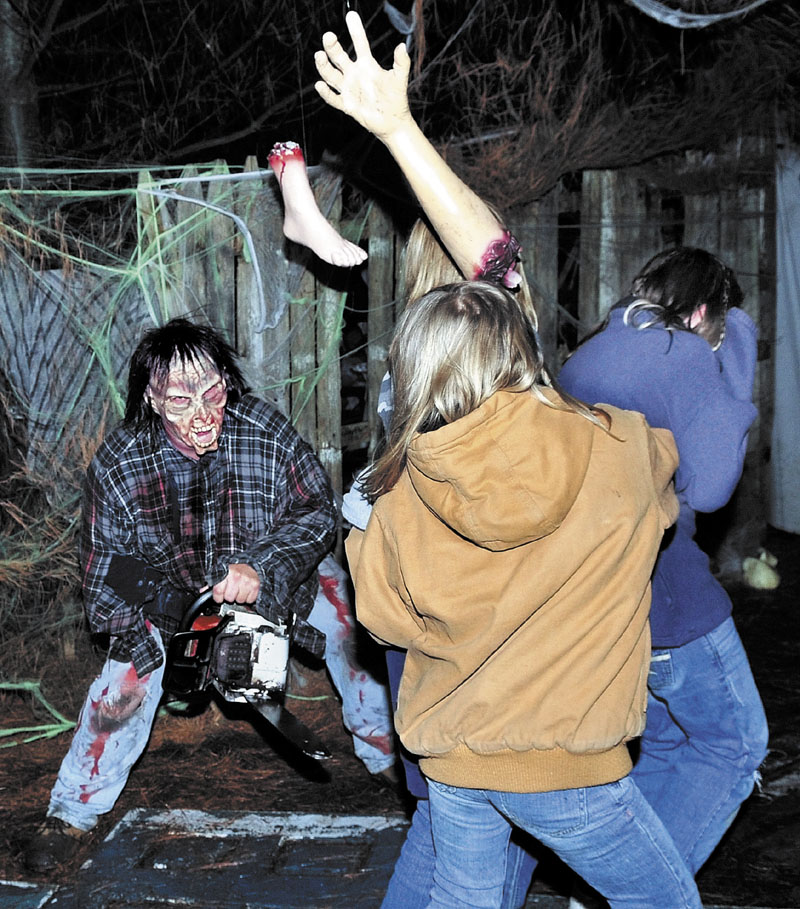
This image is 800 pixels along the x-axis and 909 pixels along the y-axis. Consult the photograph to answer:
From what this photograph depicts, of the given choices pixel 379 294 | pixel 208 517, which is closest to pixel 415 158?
pixel 208 517

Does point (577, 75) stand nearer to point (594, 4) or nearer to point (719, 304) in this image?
point (594, 4)

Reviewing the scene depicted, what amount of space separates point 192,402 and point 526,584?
1.68 meters

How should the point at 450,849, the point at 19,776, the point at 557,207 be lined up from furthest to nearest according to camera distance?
1. the point at 557,207
2. the point at 19,776
3. the point at 450,849

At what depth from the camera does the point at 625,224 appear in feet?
18.7

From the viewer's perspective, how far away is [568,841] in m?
2.21

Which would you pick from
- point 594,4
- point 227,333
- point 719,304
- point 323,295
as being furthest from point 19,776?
point 594,4

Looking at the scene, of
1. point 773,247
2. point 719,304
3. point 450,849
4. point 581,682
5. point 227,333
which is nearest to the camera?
point 581,682

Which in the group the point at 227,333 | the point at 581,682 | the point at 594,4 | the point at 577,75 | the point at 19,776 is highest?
the point at 594,4

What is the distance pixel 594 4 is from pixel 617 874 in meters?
4.59

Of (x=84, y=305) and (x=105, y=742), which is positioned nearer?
(x=105, y=742)

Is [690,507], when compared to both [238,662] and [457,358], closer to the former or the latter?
[457,358]

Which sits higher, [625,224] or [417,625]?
[625,224]

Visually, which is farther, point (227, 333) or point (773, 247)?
point (773, 247)

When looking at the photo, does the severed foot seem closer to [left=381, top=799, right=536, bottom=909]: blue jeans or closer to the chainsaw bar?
the chainsaw bar
